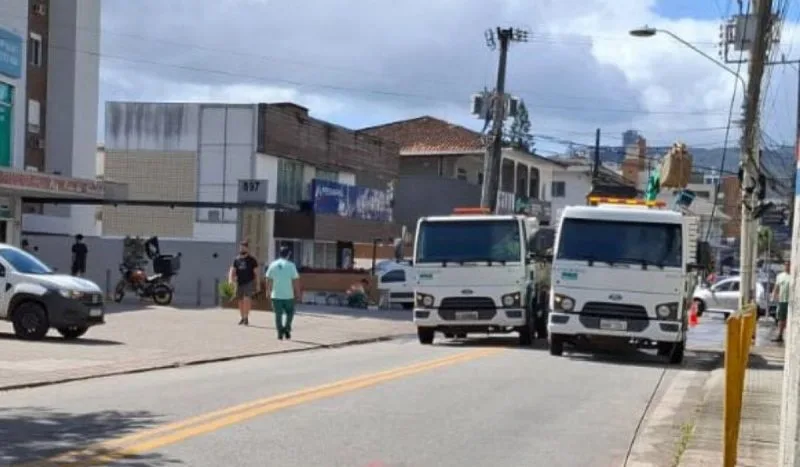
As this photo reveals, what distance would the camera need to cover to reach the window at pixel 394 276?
128 ft

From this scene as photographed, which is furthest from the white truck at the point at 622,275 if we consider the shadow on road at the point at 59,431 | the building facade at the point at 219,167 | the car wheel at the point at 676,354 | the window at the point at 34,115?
the window at the point at 34,115

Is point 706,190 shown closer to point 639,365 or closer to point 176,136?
point 176,136

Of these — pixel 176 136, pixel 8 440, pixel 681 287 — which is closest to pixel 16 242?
pixel 176 136

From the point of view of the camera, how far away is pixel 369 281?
122ft

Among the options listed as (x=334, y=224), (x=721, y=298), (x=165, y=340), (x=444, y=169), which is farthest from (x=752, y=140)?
(x=444, y=169)

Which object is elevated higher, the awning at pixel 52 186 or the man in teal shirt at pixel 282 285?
the awning at pixel 52 186

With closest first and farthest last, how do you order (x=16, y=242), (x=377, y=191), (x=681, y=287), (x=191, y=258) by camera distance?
(x=681, y=287) → (x=16, y=242) → (x=191, y=258) → (x=377, y=191)

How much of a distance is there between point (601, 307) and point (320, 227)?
24.7 metres

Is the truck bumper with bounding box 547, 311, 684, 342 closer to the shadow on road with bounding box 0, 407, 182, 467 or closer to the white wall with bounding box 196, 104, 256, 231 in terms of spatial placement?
the shadow on road with bounding box 0, 407, 182, 467

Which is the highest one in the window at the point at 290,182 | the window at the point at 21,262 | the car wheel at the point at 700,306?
the window at the point at 290,182

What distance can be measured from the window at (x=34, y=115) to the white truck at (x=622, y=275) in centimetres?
2898

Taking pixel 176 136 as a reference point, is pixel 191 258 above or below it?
below

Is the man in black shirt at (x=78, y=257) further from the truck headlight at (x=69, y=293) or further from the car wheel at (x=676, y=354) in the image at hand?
the car wheel at (x=676, y=354)

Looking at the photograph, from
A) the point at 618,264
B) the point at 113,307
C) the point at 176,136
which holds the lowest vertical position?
the point at 113,307
